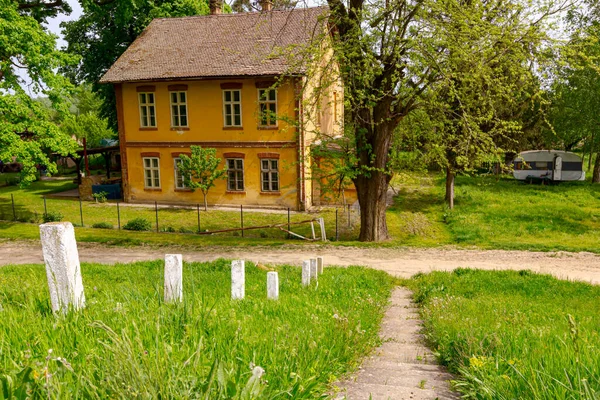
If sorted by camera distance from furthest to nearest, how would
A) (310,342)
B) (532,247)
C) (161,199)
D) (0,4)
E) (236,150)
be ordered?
(161,199) < (236,150) < (0,4) < (532,247) < (310,342)

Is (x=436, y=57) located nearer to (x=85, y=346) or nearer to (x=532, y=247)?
(x=532, y=247)

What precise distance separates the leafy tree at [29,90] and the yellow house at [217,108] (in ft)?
22.3

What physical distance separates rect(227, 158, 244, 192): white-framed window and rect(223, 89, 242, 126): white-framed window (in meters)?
2.21

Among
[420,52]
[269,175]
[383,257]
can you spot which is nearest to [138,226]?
[269,175]

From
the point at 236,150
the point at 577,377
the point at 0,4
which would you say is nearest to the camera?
the point at 577,377

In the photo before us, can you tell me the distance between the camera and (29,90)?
21906mm

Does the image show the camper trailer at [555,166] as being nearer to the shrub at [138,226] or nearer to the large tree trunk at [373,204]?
the large tree trunk at [373,204]

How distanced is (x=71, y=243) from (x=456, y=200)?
90.4 feet

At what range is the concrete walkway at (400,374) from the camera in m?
4.13

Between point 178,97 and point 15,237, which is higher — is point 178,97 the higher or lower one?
the higher one

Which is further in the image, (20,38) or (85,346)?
(20,38)

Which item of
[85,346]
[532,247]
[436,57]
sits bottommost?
[532,247]

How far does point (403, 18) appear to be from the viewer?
14680 millimetres

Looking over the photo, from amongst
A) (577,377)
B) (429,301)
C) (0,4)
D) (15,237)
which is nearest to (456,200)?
(429,301)
